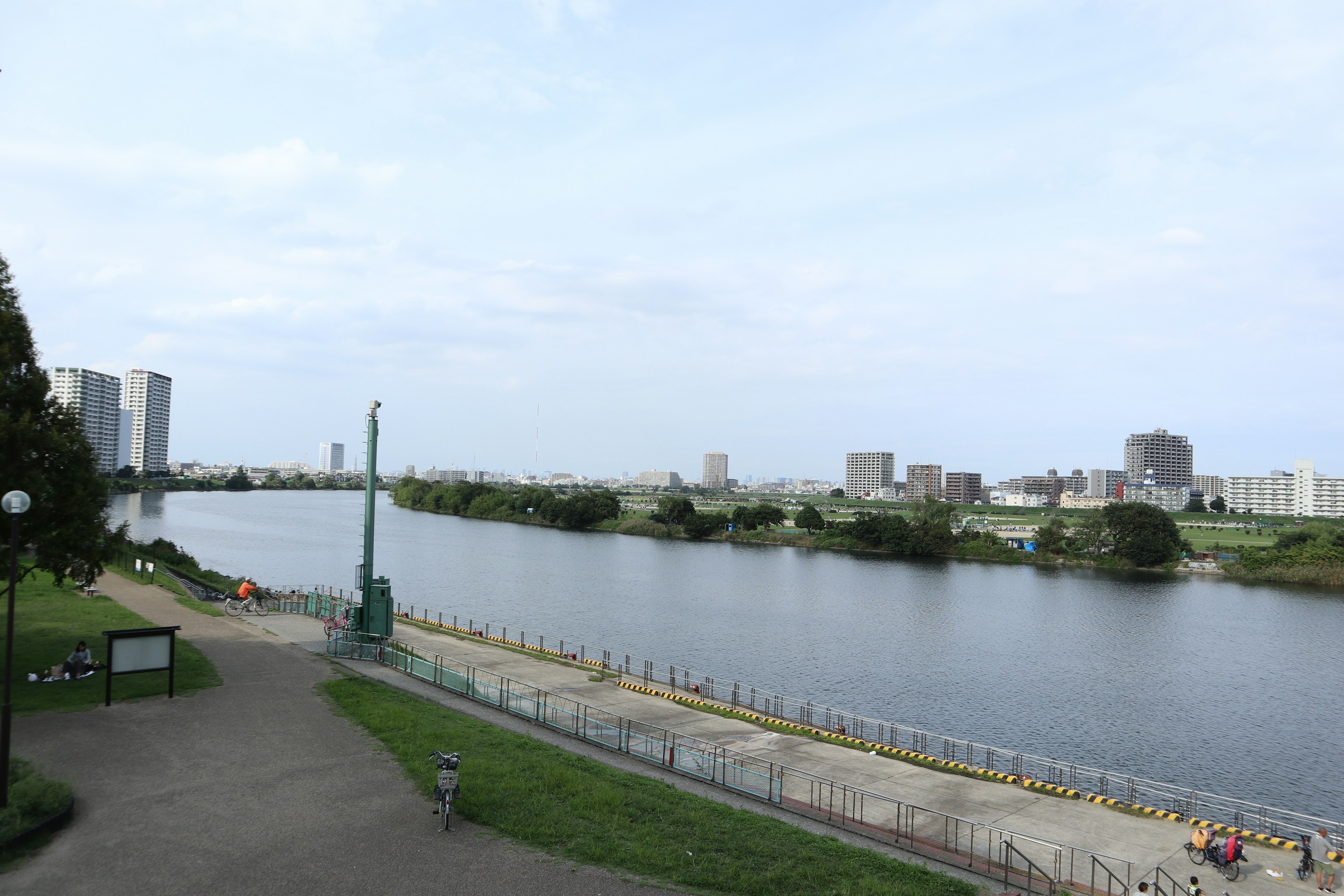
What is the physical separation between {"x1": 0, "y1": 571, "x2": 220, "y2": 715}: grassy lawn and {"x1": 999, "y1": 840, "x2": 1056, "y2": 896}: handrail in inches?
837

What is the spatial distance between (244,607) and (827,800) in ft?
102

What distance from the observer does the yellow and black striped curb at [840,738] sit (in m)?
25.3

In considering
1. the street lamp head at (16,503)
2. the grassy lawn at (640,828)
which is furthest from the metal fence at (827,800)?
the street lamp head at (16,503)

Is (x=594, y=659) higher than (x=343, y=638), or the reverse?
(x=343, y=638)

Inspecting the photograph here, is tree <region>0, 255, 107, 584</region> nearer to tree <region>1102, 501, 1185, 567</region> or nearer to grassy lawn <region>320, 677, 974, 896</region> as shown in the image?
grassy lawn <region>320, 677, 974, 896</region>

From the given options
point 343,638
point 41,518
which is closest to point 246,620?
point 343,638

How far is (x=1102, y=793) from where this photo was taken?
26.2 meters

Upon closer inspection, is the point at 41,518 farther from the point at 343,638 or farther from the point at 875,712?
the point at 875,712

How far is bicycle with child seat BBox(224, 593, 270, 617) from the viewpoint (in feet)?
126

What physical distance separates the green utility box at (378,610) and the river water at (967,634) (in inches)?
699

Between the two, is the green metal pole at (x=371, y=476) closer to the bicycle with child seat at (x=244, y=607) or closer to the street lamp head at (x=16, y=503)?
the bicycle with child seat at (x=244, y=607)

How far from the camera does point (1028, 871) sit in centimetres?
1534

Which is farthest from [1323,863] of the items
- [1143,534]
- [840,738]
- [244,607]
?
[1143,534]

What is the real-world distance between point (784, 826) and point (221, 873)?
33.1 ft
